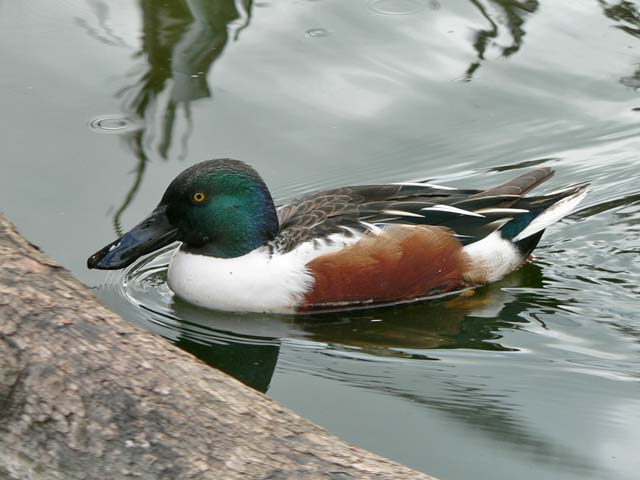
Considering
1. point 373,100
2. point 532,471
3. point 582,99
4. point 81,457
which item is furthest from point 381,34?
point 81,457

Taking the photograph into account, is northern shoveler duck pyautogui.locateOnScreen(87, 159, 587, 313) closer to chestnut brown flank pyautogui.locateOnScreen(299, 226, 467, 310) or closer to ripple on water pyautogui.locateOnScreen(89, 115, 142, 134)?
chestnut brown flank pyautogui.locateOnScreen(299, 226, 467, 310)

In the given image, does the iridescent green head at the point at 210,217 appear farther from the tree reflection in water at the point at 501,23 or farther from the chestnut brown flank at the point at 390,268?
the tree reflection in water at the point at 501,23

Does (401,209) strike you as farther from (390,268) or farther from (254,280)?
(254,280)

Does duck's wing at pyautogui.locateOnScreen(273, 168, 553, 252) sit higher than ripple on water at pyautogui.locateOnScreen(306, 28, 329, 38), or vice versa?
duck's wing at pyautogui.locateOnScreen(273, 168, 553, 252)

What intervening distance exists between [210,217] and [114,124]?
1.83 m

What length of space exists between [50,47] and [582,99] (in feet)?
12.3

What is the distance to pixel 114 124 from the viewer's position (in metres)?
8.13

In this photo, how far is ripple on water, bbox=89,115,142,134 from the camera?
26.4 feet

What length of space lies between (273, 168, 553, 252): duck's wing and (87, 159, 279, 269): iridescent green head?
170 mm

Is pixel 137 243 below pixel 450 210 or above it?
below

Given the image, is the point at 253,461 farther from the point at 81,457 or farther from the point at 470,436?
the point at 470,436

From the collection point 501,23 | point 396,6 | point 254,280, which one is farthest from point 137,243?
point 501,23

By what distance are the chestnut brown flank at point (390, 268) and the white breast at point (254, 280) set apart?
0.05 metres

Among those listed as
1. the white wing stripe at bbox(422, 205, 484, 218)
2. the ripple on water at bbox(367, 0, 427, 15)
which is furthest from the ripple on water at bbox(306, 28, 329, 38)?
the white wing stripe at bbox(422, 205, 484, 218)
